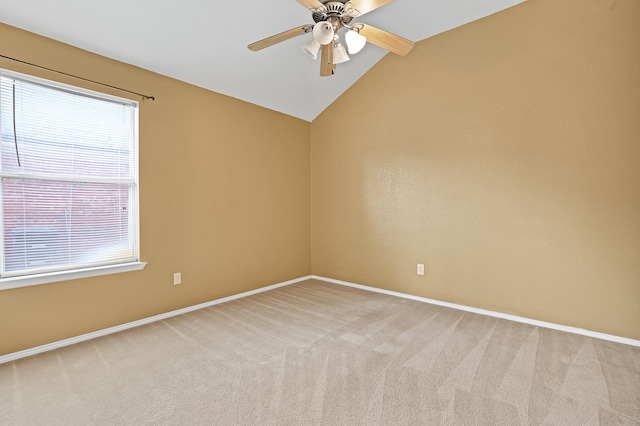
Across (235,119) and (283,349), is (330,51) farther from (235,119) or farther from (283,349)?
(283,349)

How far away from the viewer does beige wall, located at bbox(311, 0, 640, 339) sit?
2.46 meters

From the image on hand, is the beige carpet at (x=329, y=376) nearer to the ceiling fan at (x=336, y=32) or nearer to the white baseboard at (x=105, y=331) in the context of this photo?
the white baseboard at (x=105, y=331)

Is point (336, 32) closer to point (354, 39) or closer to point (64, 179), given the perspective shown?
point (354, 39)

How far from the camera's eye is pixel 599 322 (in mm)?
2535

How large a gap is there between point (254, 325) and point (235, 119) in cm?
234

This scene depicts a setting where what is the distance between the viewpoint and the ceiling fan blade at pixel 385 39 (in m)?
2.11

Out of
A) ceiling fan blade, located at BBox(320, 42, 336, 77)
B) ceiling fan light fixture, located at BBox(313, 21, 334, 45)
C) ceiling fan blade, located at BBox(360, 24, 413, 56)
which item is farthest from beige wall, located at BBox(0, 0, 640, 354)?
ceiling fan light fixture, located at BBox(313, 21, 334, 45)

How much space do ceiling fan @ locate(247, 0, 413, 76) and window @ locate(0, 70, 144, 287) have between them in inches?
62.8

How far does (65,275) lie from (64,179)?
2.55ft

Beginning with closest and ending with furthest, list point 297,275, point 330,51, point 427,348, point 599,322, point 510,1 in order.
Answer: point 330,51 < point 427,348 < point 599,322 < point 510,1 < point 297,275

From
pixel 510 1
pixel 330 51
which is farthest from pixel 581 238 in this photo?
pixel 330 51

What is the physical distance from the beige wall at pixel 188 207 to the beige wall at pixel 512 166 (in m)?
1.02

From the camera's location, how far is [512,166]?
2904mm

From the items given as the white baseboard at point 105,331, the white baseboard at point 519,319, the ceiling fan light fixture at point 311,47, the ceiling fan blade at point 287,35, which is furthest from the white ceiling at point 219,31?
the white baseboard at point 519,319
